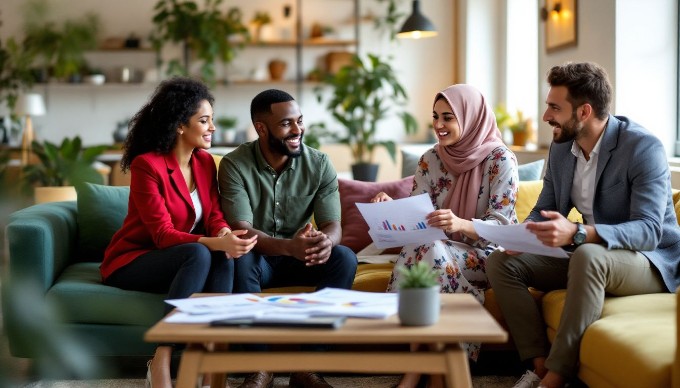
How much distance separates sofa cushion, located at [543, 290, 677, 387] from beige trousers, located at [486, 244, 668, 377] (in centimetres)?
3

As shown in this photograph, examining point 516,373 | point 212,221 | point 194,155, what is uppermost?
point 194,155

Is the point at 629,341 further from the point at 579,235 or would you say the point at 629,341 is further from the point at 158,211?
the point at 158,211

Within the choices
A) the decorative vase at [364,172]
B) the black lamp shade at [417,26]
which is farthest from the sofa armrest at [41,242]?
the black lamp shade at [417,26]

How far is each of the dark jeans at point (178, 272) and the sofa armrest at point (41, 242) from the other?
22cm

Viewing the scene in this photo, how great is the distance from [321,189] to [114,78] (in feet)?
17.4

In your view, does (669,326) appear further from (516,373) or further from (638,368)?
(516,373)

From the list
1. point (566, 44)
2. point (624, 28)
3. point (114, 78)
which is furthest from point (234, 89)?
point (624, 28)

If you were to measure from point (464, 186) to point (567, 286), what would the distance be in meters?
0.65

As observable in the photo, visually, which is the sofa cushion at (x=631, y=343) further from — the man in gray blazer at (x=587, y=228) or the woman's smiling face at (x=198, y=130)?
the woman's smiling face at (x=198, y=130)

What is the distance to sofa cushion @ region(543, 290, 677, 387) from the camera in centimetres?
183

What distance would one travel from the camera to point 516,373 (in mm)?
2801

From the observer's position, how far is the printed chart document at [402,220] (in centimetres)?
249

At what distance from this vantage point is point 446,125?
2885 millimetres

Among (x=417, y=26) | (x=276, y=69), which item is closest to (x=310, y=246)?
(x=417, y=26)
